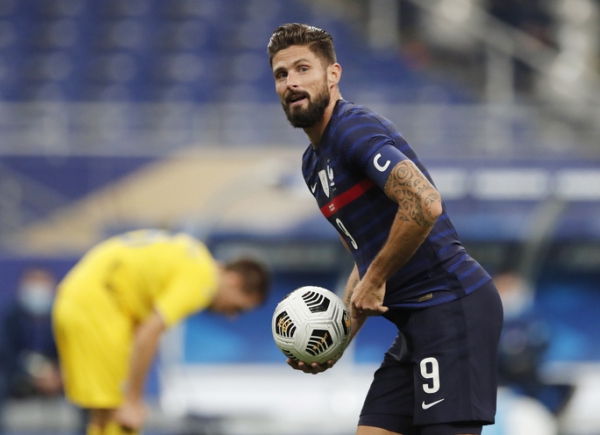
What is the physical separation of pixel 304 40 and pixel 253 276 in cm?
247

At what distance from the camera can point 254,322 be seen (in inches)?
433

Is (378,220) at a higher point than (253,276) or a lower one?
higher

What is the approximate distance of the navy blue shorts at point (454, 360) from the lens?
3.82 m

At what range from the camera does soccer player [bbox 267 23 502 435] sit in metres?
3.79

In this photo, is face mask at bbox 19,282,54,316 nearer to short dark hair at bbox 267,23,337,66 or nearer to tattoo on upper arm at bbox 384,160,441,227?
short dark hair at bbox 267,23,337,66

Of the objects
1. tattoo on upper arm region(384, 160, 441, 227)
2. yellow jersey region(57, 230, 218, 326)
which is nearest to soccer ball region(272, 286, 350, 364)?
tattoo on upper arm region(384, 160, 441, 227)

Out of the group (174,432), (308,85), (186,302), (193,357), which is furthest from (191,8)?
(308,85)

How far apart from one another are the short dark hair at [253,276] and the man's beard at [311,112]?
7.75ft

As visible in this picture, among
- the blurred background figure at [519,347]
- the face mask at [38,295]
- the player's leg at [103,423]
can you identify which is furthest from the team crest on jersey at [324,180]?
the face mask at [38,295]

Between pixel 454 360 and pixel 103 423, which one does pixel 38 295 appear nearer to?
pixel 103 423

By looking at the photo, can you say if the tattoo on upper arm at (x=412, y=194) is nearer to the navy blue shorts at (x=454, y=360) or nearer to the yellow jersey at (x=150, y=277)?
the navy blue shorts at (x=454, y=360)

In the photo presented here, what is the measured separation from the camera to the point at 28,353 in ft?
30.5

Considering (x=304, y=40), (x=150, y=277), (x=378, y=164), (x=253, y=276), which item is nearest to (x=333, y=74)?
(x=304, y=40)

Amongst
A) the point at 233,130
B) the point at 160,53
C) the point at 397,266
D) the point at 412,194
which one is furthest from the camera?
the point at 160,53
